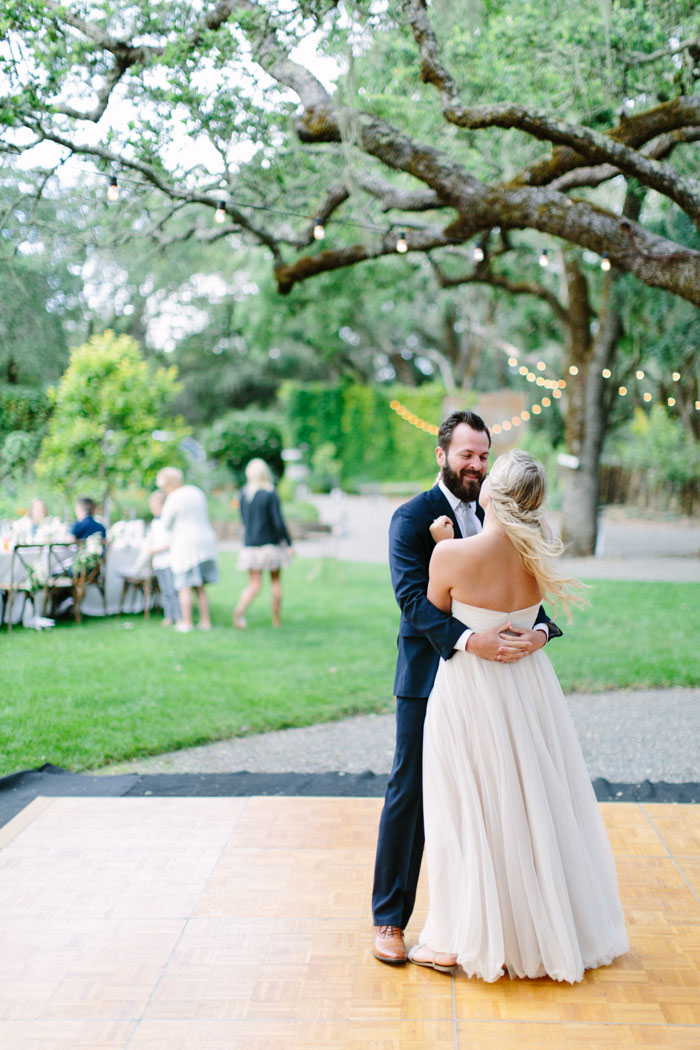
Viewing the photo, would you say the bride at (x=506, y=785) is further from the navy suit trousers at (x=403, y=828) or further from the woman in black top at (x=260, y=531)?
the woman in black top at (x=260, y=531)

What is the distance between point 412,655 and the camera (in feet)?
9.07

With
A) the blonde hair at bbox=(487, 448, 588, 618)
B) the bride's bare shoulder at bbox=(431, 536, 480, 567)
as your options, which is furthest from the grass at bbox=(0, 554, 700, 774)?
the blonde hair at bbox=(487, 448, 588, 618)

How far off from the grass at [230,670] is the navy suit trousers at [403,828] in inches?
104

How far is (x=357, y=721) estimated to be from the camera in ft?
19.3

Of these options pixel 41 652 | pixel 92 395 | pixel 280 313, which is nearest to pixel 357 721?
pixel 41 652

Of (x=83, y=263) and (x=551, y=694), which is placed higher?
(x=83, y=263)

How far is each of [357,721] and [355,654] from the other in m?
1.66

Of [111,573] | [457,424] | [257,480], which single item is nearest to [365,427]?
[111,573]

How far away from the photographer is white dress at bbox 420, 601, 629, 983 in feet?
8.36

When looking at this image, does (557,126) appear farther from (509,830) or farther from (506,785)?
(509,830)

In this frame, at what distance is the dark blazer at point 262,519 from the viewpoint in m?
8.27

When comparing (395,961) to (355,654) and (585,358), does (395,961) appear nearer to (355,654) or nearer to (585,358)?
(355,654)

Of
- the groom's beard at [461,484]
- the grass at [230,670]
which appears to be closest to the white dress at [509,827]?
the groom's beard at [461,484]

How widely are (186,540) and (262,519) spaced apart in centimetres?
73
